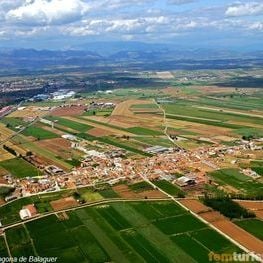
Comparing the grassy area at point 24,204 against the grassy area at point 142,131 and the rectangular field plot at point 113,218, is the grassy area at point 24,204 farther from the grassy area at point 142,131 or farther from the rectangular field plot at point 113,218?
the grassy area at point 142,131

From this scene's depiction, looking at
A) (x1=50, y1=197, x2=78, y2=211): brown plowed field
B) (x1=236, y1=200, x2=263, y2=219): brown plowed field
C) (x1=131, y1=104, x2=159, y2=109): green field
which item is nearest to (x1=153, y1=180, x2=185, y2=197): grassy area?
(x1=236, y1=200, x2=263, y2=219): brown plowed field

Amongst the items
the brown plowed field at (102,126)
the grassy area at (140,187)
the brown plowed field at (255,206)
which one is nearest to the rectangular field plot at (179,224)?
the brown plowed field at (255,206)

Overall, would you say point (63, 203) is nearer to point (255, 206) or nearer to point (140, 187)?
point (140, 187)

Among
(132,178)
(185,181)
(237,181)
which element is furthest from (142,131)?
(237,181)

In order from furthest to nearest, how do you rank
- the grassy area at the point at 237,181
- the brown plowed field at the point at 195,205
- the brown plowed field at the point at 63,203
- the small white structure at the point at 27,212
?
the grassy area at the point at 237,181 < the brown plowed field at the point at 63,203 < the brown plowed field at the point at 195,205 < the small white structure at the point at 27,212

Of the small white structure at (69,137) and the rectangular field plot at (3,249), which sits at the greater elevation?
the rectangular field plot at (3,249)
